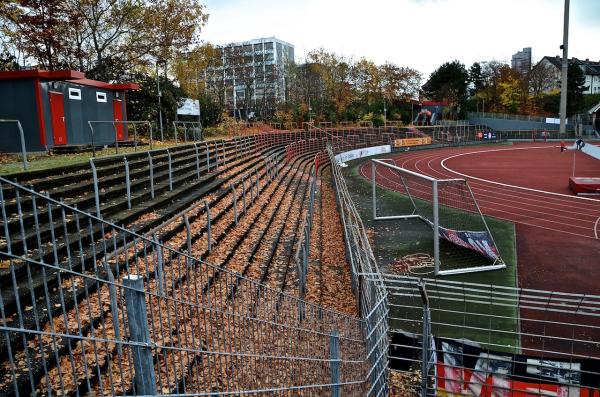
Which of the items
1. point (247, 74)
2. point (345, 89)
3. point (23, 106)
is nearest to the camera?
point (23, 106)

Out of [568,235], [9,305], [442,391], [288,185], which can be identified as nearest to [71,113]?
[288,185]

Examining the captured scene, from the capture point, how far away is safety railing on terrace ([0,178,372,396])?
3.12 m

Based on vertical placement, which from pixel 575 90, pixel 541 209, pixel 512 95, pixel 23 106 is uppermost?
pixel 575 90

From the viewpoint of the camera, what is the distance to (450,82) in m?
87.7

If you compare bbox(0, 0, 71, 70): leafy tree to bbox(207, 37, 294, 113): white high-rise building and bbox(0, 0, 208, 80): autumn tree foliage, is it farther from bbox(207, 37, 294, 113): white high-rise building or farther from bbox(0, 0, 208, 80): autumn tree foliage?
bbox(207, 37, 294, 113): white high-rise building

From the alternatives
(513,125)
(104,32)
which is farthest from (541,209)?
(513,125)

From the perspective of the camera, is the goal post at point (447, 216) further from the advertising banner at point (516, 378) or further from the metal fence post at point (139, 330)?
the metal fence post at point (139, 330)

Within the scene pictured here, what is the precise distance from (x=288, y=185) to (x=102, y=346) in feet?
53.3

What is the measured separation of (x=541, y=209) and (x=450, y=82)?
234 ft

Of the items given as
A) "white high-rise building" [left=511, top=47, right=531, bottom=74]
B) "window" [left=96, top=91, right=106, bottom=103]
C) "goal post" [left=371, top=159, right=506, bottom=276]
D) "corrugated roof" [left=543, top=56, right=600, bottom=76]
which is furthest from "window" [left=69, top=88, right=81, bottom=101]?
"corrugated roof" [left=543, top=56, right=600, bottom=76]

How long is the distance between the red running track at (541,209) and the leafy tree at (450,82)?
143ft

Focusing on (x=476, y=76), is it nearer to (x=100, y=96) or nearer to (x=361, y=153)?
(x=361, y=153)

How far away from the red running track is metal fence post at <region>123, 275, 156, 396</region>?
11.3 meters

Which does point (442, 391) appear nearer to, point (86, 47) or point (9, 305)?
point (9, 305)
